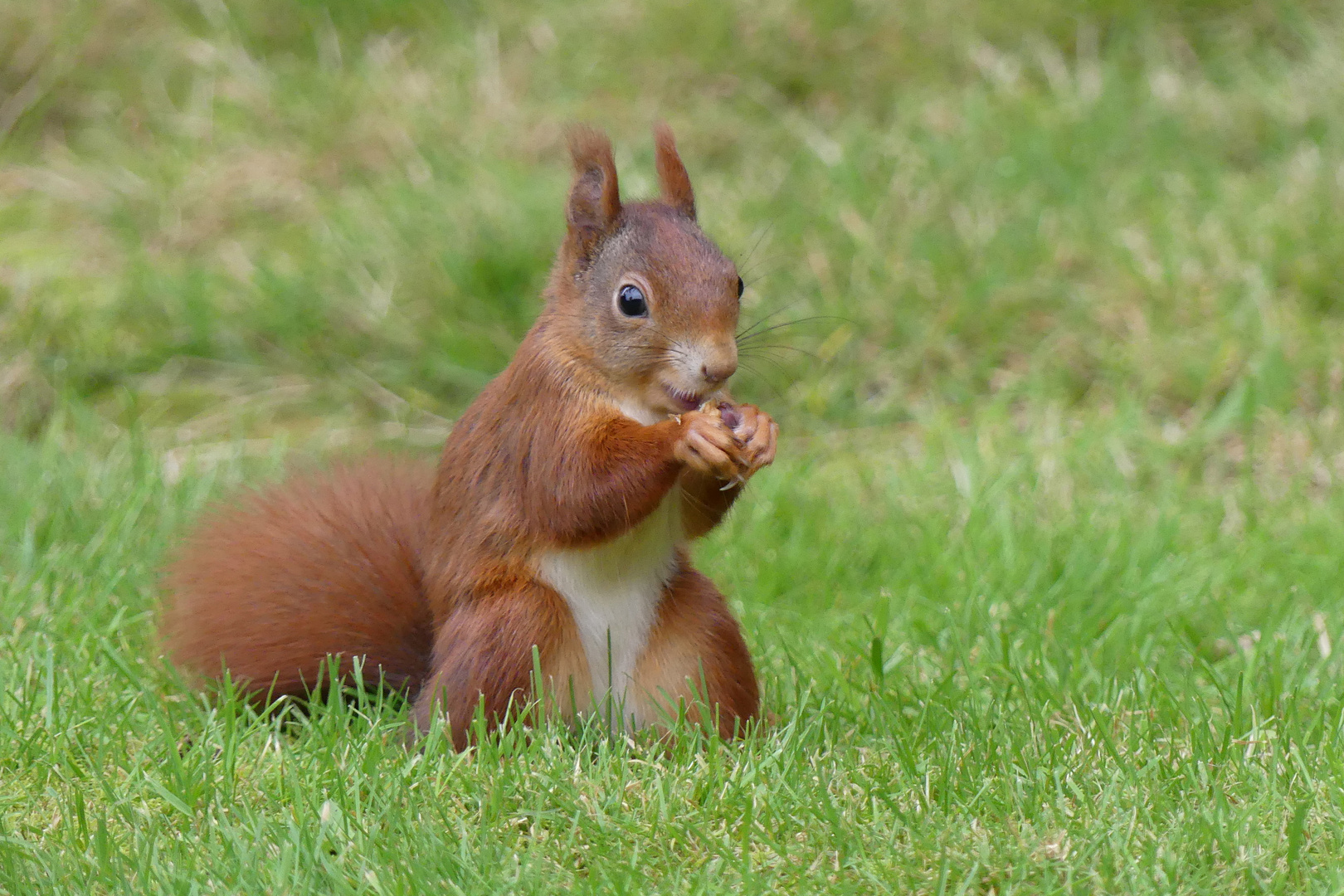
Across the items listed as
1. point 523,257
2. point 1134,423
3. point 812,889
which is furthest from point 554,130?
point 812,889

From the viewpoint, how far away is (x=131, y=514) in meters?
3.30

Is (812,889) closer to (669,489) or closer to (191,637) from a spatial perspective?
(669,489)

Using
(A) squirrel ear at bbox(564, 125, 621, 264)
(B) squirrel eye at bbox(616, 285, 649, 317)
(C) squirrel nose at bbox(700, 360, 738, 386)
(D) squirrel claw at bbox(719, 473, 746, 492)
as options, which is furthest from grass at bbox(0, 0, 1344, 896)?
(A) squirrel ear at bbox(564, 125, 621, 264)

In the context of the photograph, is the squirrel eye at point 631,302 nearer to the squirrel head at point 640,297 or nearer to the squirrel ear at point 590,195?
the squirrel head at point 640,297

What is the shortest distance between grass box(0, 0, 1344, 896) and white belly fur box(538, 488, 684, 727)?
5.1 inches

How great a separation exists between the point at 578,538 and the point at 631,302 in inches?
12.7

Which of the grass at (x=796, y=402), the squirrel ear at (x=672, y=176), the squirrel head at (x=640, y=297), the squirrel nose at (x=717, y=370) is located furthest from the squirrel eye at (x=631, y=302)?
the grass at (x=796, y=402)

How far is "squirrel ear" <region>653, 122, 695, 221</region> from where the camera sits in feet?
7.79

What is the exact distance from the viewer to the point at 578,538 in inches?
84.8

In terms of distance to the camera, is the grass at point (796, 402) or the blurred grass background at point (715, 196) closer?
the grass at point (796, 402)

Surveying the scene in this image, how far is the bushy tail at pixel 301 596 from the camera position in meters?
2.41

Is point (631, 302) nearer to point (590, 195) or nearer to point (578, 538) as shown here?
point (590, 195)

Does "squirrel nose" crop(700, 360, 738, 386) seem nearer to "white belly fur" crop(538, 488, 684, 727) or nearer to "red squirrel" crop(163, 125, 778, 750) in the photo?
"red squirrel" crop(163, 125, 778, 750)

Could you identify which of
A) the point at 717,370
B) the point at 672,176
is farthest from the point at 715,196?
the point at 717,370
